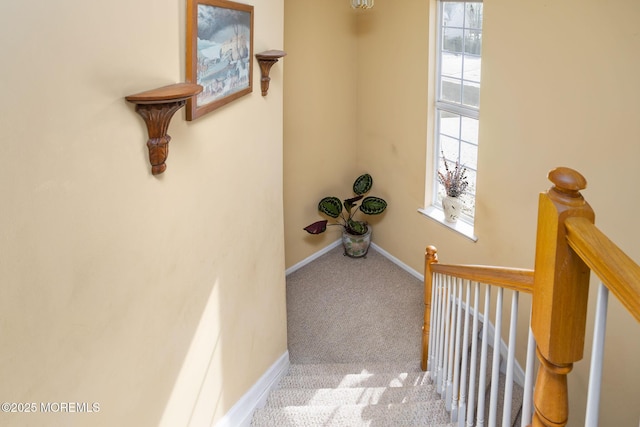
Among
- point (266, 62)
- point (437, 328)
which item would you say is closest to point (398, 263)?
point (437, 328)

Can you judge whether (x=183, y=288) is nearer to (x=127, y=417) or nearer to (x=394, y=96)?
(x=127, y=417)

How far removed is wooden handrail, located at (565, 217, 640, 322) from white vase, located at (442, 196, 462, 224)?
414 cm

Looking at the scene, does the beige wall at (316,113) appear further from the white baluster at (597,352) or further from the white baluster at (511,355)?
the white baluster at (597,352)

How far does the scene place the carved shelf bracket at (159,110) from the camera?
2120mm

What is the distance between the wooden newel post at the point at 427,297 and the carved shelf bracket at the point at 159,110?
195 centimetres

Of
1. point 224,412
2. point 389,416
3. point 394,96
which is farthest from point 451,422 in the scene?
point 394,96

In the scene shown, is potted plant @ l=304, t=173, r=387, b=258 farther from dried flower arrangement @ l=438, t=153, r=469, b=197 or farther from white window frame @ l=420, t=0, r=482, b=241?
dried flower arrangement @ l=438, t=153, r=469, b=197

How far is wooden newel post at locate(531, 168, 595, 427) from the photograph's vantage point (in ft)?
4.13

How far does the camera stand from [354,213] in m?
6.59

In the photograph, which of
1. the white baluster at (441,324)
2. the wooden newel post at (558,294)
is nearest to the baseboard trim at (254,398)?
the white baluster at (441,324)

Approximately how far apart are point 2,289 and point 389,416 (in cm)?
228

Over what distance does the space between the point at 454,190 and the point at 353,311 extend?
1408 millimetres

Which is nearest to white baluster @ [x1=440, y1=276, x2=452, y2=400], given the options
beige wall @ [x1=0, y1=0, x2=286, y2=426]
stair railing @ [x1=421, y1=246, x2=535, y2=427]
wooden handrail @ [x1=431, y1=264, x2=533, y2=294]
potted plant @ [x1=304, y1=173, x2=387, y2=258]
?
stair railing @ [x1=421, y1=246, x2=535, y2=427]

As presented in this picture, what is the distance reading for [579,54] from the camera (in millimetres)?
3713
